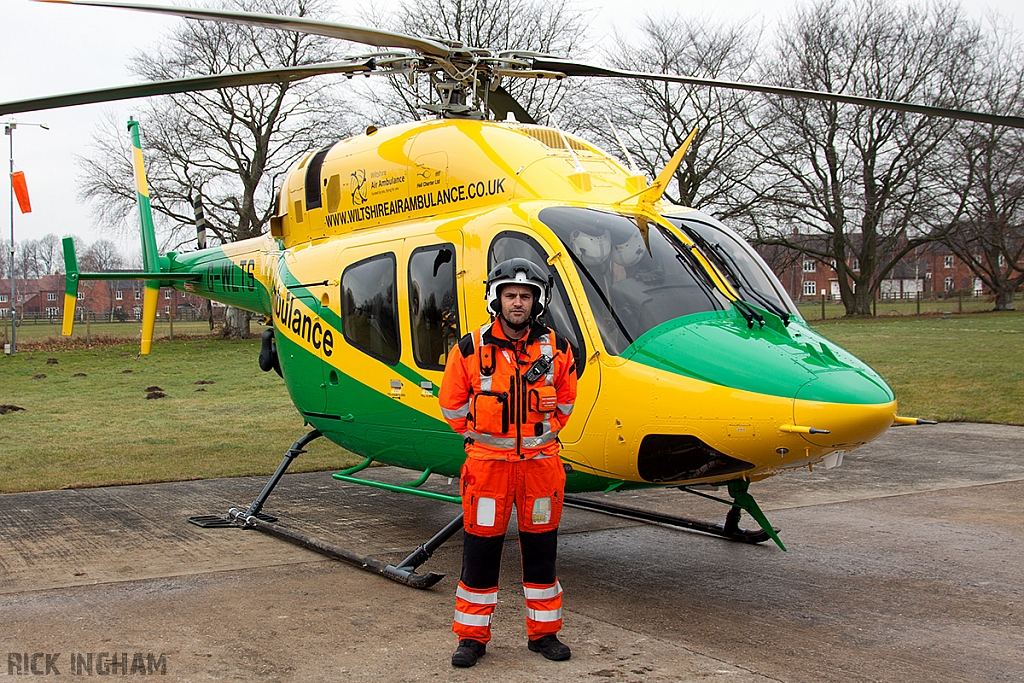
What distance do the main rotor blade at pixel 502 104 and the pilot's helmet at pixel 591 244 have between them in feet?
6.69

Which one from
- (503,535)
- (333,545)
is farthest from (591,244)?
(333,545)

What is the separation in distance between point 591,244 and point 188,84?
302 centimetres

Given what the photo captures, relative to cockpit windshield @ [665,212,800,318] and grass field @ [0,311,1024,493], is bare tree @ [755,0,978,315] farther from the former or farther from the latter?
cockpit windshield @ [665,212,800,318]

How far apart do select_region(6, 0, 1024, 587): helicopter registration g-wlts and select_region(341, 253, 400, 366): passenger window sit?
16mm

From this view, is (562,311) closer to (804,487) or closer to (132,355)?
(804,487)

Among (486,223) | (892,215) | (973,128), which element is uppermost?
(973,128)

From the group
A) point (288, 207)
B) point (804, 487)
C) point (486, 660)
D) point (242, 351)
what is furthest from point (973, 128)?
point (486, 660)

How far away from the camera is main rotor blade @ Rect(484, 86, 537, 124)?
737 cm

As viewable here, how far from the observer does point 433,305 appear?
6.28m

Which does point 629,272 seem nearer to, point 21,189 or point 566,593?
point 566,593

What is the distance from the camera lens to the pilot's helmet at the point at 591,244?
550cm

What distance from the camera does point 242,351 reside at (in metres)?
29.8

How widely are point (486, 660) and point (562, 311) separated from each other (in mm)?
1979

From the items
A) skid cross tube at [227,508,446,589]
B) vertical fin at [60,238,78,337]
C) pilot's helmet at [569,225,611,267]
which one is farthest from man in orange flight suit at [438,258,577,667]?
vertical fin at [60,238,78,337]
